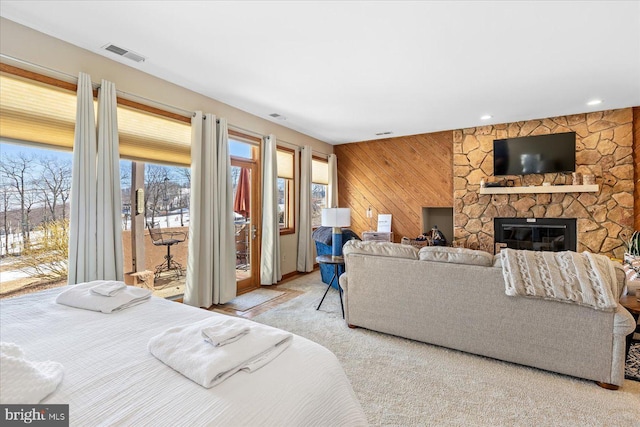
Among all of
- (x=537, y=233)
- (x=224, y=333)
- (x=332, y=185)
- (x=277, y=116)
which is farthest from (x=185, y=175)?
(x=537, y=233)

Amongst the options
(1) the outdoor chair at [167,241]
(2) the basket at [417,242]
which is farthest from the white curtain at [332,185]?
(1) the outdoor chair at [167,241]

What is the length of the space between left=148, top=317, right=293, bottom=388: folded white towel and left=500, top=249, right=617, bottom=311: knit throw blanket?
1817mm

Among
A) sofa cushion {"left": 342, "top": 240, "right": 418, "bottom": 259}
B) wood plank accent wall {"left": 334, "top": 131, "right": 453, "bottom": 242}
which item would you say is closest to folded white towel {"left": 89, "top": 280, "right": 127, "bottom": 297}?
sofa cushion {"left": 342, "top": 240, "right": 418, "bottom": 259}

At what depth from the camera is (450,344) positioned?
101 inches

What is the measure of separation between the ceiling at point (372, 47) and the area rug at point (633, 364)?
265 cm

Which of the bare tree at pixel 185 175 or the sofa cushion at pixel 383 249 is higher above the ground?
the bare tree at pixel 185 175

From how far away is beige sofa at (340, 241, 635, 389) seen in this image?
2082 millimetres

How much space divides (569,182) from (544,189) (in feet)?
1.30

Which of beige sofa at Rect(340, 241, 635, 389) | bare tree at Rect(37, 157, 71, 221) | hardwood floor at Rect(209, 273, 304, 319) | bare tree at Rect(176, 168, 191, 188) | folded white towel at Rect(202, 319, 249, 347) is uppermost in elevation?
bare tree at Rect(176, 168, 191, 188)

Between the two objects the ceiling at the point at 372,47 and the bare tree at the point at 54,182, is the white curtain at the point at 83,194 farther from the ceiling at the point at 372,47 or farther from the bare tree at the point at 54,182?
the ceiling at the point at 372,47

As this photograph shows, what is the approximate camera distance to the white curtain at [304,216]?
18.5ft

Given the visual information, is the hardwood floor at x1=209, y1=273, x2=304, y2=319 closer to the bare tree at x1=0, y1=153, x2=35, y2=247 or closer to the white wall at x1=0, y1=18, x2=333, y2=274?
the bare tree at x1=0, y1=153, x2=35, y2=247

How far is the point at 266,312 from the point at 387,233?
325 cm

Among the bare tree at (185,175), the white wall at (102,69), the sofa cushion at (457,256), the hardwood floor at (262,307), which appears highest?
the white wall at (102,69)
